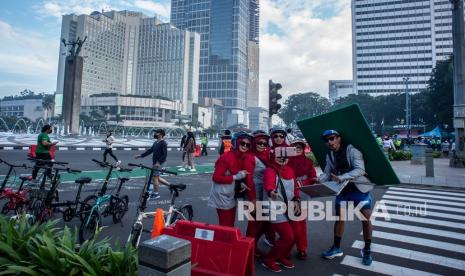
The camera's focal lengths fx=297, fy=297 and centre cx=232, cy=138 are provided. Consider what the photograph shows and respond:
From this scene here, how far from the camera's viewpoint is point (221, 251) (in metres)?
2.96

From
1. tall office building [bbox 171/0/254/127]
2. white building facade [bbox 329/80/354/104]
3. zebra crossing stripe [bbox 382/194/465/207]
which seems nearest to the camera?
zebra crossing stripe [bbox 382/194/465/207]

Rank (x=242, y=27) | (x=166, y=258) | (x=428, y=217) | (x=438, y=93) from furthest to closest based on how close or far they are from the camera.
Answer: (x=242, y=27) → (x=438, y=93) → (x=428, y=217) → (x=166, y=258)

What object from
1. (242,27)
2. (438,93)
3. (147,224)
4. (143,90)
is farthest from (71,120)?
(242,27)

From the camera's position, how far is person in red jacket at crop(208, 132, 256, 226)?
4.01 metres

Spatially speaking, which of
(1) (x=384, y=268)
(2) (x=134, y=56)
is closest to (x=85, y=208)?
(1) (x=384, y=268)

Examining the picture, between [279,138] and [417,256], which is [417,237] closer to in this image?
[417,256]

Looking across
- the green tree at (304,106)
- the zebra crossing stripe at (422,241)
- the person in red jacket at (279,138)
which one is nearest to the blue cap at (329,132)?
the person in red jacket at (279,138)

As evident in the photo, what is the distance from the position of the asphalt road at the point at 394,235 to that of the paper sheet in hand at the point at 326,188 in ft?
3.44

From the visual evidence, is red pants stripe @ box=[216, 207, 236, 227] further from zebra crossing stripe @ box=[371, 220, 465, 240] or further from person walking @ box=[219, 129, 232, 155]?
person walking @ box=[219, 129, 232, 155]

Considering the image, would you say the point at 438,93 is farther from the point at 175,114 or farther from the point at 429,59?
the point at 175,114

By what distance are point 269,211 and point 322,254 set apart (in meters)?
1.36

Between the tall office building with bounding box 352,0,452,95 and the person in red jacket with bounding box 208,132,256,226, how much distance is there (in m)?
118

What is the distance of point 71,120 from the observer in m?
46.8

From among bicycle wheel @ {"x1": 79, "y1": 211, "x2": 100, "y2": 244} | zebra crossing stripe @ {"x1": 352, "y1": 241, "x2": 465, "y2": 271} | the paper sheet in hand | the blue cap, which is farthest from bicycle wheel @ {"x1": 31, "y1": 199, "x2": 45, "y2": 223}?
zebra crossing stripe @ {"x1": 352, "y1": 241, "x2": 465, "y2": 271}
